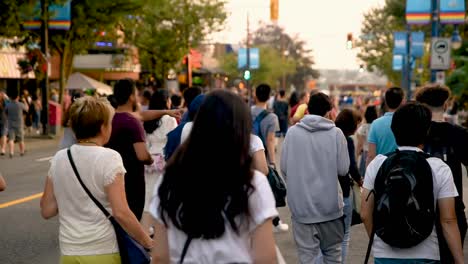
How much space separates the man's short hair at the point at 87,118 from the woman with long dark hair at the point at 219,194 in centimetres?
145

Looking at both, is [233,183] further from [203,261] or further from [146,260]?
[146,260]

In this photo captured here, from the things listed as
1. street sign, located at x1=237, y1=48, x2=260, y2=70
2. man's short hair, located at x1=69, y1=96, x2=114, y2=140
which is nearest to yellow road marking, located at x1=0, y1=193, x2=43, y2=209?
man's short hair, located at x1=69, y1=96, x2=114, y2=140

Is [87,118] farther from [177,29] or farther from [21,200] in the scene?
[177,29]

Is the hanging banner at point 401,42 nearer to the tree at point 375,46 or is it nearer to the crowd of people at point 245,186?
the tree at point 375,46

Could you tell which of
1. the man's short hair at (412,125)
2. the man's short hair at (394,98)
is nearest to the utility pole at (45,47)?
the man's short hair at (394,98)

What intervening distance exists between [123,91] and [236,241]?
3703 millimetres

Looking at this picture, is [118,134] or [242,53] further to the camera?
[242,53]

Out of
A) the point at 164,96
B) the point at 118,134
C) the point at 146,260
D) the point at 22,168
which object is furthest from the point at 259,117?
the point at 22,168

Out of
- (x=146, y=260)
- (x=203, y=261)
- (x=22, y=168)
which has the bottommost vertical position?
(x=22, y=168)

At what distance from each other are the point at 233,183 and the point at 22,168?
17471mm

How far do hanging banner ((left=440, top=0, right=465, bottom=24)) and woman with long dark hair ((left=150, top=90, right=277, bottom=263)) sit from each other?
2639cm

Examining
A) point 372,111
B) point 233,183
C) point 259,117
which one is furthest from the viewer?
point 372,111

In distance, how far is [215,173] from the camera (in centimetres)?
316

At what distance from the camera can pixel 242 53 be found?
60844 mm
